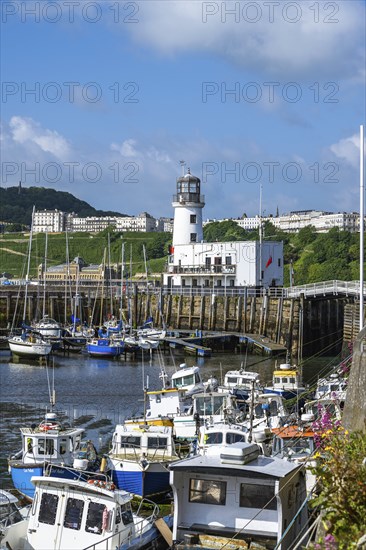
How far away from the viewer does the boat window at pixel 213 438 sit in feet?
91.6

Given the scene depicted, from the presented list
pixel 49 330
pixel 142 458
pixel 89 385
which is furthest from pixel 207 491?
pixel 49 330

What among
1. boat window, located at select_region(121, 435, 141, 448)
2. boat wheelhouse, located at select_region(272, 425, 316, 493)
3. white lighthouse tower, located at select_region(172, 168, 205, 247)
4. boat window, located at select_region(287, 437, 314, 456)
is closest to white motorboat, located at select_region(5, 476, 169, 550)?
boat wheelhouse, located at select_region(272, 425, 316, 493)

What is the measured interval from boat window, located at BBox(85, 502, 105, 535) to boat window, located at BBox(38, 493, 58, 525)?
2.48 ft

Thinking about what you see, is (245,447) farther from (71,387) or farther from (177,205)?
(177,205)

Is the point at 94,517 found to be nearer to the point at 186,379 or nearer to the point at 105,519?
the point at 105,519

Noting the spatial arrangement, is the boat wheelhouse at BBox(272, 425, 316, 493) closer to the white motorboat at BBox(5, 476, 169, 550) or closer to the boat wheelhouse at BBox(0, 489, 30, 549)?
the white motorboat at BBox(5, 476, 169, 550)

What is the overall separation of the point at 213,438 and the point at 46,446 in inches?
210

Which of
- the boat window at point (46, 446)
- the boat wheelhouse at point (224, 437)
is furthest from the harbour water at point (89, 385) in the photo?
the boat wheelhouse at point (224, 437)

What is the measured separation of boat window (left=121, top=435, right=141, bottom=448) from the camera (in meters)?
27.9

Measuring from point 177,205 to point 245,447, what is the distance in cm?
7467

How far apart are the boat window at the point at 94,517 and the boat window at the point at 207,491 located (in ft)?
10.9

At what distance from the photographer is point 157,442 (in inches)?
1105

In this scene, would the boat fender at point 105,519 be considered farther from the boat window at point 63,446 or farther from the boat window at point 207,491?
the boat window at point 63,446

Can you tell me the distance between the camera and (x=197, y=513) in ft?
56.1
